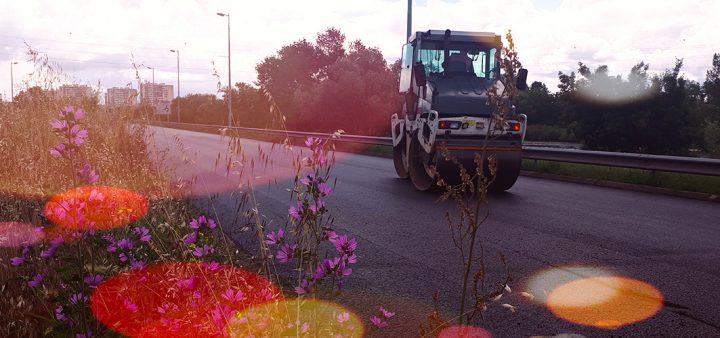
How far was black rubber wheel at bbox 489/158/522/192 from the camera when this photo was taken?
11289 mm

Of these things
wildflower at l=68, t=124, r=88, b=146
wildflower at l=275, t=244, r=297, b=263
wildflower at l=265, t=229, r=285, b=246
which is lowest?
wildflower at l=275, t=244, r=297, b=263

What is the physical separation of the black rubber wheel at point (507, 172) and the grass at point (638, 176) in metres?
3.43

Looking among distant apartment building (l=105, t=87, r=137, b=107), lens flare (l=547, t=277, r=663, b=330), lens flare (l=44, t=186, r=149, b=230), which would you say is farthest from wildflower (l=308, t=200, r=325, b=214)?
distant apartment building (l=105, t=87, r=137, b=107)

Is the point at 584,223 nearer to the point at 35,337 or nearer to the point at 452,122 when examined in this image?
the point at 452,122

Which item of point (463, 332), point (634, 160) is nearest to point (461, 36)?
point (634, 160)

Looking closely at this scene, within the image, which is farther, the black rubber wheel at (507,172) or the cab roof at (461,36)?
the cab roof at (461,36)

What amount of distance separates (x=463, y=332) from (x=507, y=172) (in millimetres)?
8868

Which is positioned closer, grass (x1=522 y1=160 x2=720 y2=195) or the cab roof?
the cab roof

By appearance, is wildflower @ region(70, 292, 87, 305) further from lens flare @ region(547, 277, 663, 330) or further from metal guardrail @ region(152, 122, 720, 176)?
metal guardrail @ region(152, 122, 720, 176)

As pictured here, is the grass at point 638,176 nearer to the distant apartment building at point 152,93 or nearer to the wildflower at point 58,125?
the distant apartment building at point 152,93

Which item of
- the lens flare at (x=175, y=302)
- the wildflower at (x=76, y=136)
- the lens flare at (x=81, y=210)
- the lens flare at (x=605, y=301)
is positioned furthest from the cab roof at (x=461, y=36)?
the lens flare at (x=81, y=210)

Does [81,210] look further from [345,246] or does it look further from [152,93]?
[152,93]

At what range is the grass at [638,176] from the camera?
1259 cm

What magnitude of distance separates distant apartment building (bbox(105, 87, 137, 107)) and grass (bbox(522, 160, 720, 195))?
389 inches
